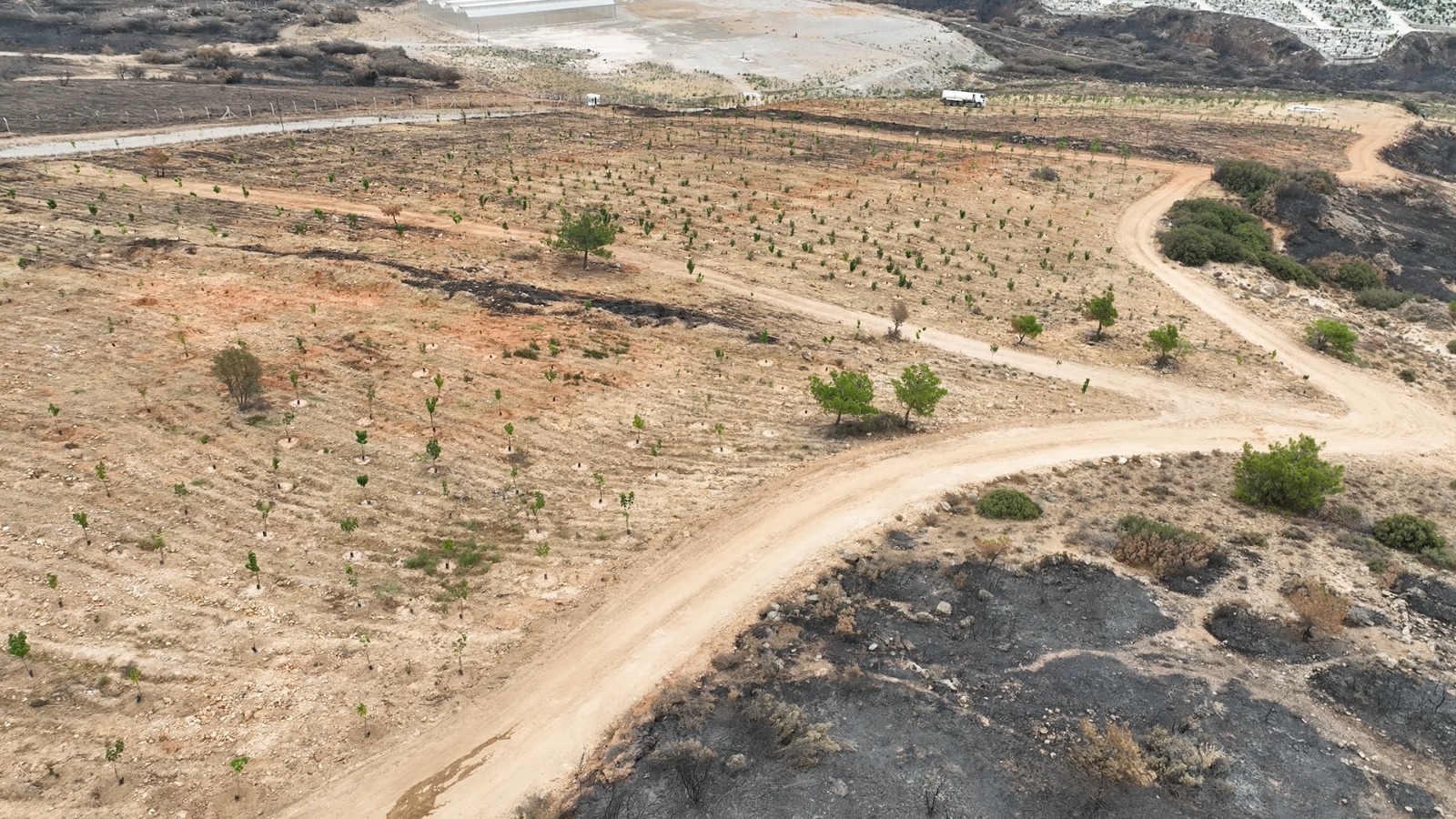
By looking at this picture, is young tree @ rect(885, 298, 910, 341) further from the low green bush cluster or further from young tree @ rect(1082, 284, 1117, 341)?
the low green bush cluster

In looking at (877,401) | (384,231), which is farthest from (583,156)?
(877,401)

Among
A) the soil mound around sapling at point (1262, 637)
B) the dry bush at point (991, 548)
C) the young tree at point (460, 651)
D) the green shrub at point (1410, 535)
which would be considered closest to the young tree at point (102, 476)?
the young tree at point (460, 651)

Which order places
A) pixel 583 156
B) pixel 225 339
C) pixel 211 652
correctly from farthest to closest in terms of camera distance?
pixel 583 156 < pixel 225 339 < pixel 211 652

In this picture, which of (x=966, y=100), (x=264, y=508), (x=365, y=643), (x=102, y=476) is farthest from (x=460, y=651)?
(x=966, y=100)

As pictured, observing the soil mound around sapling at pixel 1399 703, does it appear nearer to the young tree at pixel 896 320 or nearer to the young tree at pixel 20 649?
the young tree at pixel 896 320

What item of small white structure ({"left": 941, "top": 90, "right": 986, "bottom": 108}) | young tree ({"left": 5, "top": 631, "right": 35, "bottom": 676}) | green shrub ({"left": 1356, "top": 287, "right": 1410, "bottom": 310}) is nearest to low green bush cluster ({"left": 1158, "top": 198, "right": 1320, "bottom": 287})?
green shrub ({"left": 1356, "top": 287, "right": 1410, "bottom": 310})

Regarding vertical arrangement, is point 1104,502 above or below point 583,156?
below

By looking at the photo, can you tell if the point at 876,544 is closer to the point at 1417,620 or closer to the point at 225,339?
the point at 1417,620
